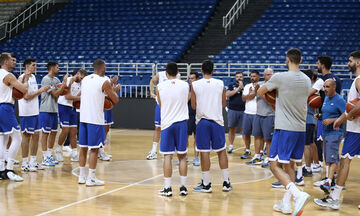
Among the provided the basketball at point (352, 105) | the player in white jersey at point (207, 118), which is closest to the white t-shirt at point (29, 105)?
the player in white jersey at point (207, 118)

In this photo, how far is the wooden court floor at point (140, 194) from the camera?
6707mm

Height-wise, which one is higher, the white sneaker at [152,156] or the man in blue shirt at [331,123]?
the man in blue shirt at [331,123]

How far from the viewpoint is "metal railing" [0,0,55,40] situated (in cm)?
2596

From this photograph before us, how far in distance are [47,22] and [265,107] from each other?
18316 millimetres

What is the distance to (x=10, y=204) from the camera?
6.90 meters

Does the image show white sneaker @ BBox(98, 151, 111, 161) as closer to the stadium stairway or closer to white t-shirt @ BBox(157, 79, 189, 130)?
white t-shirt @ BBox(157, 79, 189, 130)

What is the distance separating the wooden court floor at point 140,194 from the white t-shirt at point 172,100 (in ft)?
3.79

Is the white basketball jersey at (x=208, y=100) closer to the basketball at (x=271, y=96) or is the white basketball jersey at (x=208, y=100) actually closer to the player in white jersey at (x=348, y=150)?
the basketball at (x=271, y=96)

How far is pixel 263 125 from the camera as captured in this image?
402 inches

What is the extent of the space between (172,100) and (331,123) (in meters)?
2.46

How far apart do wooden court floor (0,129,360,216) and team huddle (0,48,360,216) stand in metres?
0.24

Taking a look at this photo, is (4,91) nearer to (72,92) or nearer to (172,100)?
(72,92)

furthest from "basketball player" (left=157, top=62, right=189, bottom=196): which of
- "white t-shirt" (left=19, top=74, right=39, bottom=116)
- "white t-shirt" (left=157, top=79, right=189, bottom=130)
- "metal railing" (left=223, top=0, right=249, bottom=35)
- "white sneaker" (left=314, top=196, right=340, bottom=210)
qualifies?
"metal railing" (left=223, top=0, right=249, bottom=35)

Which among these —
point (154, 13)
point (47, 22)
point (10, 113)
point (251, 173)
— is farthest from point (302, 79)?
point (47, 22)
